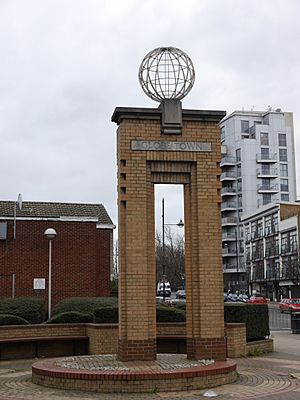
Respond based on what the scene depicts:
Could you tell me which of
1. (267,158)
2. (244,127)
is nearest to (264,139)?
(267,158)

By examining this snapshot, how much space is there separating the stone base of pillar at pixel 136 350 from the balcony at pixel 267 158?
83170 mm

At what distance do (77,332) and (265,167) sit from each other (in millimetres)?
79831

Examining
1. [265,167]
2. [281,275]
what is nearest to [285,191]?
[265,167]

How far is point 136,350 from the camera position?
454 inches

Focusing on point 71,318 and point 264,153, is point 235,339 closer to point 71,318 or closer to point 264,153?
point 71,318

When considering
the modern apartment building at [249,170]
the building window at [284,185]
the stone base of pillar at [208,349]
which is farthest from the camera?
the building window at [284,185]

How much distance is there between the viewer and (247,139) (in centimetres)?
9194

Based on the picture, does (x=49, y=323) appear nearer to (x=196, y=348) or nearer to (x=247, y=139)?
(x=196, y=348)

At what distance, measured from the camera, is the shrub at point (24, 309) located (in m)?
19.0

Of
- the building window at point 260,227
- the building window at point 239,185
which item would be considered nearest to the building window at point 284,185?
the building window at point 239,185

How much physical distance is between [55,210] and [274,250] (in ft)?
170

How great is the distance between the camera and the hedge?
17094mm

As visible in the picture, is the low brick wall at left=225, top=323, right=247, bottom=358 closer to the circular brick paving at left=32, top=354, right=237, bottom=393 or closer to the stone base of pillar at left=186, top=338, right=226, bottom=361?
the stone base of pillar at left=186, top=338, right=226, bottom=361

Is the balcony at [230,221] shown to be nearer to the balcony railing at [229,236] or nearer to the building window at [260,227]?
the balcony railing at [229,236]
